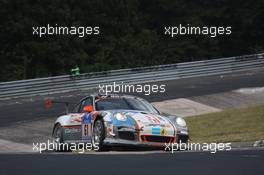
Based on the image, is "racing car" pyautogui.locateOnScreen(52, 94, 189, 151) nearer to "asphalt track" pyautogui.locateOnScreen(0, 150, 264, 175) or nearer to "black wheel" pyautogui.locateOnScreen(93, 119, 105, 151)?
"black wheel" pyautogui.locateOnScreen(93, 119, 105, 151)

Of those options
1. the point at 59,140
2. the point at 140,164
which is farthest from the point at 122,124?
the point at 140,164

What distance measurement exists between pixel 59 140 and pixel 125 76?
2068 centimetres

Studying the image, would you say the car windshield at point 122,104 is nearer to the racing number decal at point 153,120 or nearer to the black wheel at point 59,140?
the racing number decal at point 153,120

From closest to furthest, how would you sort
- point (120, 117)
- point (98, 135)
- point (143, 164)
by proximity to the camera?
Result: point (143, 164)
point (120, 117)
point (98, 135)

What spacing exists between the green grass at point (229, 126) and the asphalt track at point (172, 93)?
17.6ft

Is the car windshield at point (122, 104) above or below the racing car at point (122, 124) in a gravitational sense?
above

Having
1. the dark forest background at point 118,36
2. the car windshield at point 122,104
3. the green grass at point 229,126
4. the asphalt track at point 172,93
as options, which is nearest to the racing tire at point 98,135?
the car windshield at point 122,104

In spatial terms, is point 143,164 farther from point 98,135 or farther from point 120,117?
point 98,135

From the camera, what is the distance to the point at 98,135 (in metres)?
13.9

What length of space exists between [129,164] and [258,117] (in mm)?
12419

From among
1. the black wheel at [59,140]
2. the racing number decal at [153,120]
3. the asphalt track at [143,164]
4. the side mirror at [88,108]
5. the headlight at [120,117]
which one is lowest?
the asphalt track at [143,164]

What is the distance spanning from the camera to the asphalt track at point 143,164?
8555mm

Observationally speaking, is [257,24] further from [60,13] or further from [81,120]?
[81,120]

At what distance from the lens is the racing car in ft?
44.4
